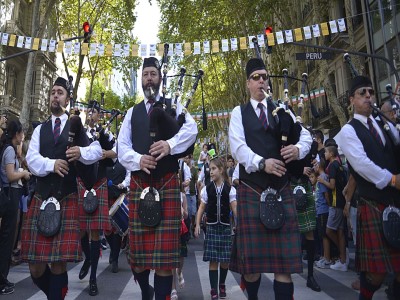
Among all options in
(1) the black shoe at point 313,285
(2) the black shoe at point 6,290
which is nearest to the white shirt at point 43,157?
(2) the black shoe at point 6,290

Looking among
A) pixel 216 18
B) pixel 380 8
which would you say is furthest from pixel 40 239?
pixel 216 18

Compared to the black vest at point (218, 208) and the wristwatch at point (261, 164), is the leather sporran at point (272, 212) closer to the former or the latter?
the wristwatch at point (261, 164)

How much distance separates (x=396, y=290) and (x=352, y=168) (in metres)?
1.10

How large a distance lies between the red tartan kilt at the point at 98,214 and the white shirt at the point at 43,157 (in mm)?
1657

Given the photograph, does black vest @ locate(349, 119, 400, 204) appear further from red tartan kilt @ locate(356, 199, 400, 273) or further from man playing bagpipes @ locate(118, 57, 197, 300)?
man playing bagpipes @ locate(118, 57, 197, 300)

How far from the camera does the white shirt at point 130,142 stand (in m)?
3.37

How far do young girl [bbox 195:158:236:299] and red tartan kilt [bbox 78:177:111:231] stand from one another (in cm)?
132

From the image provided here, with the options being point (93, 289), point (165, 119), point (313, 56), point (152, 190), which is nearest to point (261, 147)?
point (165, 119)

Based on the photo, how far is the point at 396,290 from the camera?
136 inches

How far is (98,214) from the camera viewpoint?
5582 mm

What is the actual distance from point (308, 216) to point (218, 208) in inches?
47.3

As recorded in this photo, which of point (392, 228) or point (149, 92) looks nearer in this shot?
point (392, 228)

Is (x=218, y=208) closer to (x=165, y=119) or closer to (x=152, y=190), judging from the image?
(x=152, y=190)

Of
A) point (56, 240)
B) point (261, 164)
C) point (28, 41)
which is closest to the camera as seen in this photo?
point (261, 164)
